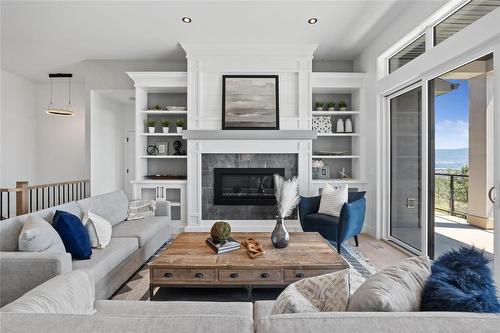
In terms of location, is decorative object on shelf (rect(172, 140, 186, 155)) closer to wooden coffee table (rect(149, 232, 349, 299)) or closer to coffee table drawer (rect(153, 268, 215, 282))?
wooden coffee table (rect(149, 232, 349, 299))

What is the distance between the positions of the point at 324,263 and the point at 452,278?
123 centimetres

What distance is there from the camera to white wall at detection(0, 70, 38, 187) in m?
5.41

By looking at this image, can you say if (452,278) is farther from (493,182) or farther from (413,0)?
(413,0)

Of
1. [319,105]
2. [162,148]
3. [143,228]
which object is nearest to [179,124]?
[162,148]

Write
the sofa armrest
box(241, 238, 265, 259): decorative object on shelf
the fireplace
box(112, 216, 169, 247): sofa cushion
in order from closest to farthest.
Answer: the sofa armrest → box(241, 238, 265, 259): decorative object on shelf → box(112, 216, 169, 247): sofa cushion → the fireplace

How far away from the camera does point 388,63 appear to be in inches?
159

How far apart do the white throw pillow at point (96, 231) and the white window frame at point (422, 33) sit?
3.87m

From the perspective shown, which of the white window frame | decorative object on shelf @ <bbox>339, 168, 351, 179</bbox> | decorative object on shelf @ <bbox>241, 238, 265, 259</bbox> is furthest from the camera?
decorative object on shelf @ <bbox>339, 168, 351, 179</bbox>

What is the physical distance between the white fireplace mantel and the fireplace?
533 mm

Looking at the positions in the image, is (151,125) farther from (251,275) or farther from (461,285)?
(461,285)

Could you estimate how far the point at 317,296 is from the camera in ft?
3.37

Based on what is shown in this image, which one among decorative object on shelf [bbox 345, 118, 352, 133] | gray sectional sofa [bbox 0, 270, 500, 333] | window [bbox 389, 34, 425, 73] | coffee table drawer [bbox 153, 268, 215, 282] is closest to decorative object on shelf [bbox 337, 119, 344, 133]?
decorative object on shelf [bbox 345, 118, 352, 133]

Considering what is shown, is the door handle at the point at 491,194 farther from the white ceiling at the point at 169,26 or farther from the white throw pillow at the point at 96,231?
the white throw pillow at the point at 96,231

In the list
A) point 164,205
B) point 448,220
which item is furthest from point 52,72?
point 448,220
